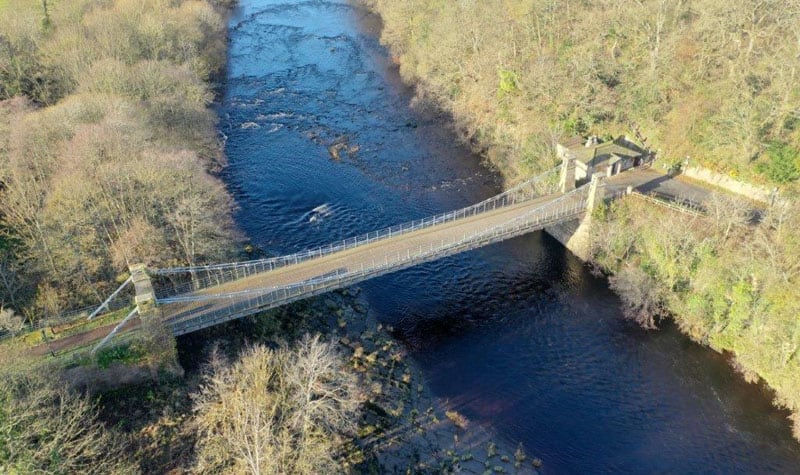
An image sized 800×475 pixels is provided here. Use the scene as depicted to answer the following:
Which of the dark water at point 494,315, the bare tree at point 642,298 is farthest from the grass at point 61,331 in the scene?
the bare tree at point 642,298

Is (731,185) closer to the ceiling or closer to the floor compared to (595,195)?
closer to the ceiling

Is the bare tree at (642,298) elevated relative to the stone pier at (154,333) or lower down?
lower down

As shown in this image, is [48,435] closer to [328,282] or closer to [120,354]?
[120,354]

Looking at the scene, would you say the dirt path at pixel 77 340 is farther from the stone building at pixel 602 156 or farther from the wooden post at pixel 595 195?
the stone building at pixel 602 156

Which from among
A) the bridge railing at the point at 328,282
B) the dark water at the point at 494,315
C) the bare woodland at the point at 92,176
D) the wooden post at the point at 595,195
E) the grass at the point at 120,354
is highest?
the bare woodland at the point at 92,176

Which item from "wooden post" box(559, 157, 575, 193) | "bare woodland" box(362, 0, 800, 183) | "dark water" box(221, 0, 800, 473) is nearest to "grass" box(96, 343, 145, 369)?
"dark water" box(221, 0, 800, 473)

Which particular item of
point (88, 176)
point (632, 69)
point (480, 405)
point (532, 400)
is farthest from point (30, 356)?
point (632, 69)

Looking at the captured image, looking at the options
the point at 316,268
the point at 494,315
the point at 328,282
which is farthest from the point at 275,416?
the point at 494,315
